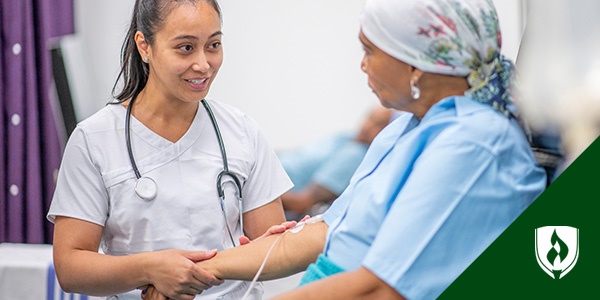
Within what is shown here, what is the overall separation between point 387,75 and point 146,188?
2.18 feet

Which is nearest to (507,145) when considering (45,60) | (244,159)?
(244,159)

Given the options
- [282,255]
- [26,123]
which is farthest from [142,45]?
[26,123]

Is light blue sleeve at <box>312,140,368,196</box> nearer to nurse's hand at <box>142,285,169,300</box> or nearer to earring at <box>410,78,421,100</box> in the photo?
nurse's hand at <box>142,285,169,300</box>

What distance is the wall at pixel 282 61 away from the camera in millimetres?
3279

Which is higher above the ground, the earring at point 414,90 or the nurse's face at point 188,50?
the earring at point 414,90

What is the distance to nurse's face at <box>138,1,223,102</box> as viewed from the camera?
1.59 m

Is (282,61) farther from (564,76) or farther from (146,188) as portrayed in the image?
(564,76)

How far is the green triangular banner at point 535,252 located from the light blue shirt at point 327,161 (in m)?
1.90

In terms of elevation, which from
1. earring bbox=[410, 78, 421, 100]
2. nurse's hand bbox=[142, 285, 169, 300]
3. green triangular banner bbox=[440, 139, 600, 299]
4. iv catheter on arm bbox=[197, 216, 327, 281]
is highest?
earring bbox=[410, 78, 421, 100]

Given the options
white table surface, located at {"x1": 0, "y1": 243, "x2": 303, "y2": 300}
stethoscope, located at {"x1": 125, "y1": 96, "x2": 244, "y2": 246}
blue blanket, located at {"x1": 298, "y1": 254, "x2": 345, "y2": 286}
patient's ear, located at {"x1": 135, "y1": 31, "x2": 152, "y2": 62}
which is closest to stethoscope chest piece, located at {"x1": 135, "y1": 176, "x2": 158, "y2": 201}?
stethoscope, located at {"x1": 125, "y1": 96, "x2": 244, "y2": 246}

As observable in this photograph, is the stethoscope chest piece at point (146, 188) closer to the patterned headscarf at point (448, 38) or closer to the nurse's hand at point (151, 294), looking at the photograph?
the nurse's hand at point (151, 294)

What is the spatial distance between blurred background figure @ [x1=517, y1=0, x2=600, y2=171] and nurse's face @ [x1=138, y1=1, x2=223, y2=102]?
2.22 ft

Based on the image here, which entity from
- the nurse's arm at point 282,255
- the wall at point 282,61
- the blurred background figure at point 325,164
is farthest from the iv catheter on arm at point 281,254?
the wall at point 282,61

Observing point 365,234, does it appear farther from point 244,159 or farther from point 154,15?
point 154,15
